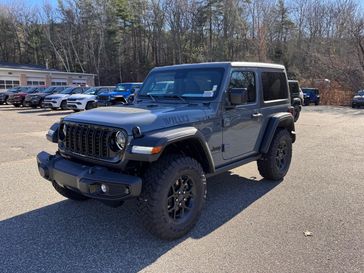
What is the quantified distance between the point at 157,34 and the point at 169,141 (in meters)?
61.3

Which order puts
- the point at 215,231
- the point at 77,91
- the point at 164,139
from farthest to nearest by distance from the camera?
the point at 77,91 → the point at 215,231 → the point at 164,139

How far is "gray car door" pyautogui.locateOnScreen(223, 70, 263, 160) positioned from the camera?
4.60 m

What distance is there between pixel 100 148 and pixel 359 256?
2.88 m

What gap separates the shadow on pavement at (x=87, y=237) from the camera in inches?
130

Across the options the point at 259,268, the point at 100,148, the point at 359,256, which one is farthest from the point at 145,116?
the point at 359,256

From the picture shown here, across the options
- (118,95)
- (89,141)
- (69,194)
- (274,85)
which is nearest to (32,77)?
(118,95)

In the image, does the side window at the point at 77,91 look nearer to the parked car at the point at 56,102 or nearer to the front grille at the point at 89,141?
the parked car at the point at 56,102

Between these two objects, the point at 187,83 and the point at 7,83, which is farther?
the point at 7,83

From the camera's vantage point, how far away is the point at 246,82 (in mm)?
5020

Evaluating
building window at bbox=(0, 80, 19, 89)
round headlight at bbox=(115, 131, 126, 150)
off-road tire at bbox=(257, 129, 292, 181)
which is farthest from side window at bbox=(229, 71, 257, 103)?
building window at bbox=(0, 80, 19, 89)

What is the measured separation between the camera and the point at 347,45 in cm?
3962

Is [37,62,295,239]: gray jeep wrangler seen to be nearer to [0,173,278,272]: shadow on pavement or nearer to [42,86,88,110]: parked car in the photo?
[0,173,278,272]: shadow on pavement

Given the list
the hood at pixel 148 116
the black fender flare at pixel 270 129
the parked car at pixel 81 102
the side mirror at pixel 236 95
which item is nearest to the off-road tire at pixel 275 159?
the black fender flare at pixel 270 129

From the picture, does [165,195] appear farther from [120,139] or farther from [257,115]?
[257,115]
